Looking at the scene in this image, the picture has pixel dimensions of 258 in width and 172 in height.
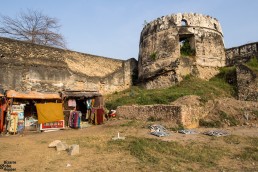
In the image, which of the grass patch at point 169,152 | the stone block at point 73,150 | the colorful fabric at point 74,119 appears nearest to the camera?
the grass patch at point 169,152

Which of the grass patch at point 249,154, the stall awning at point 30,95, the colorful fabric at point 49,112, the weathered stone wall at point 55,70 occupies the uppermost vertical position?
the weathered stone wall at point 55,70

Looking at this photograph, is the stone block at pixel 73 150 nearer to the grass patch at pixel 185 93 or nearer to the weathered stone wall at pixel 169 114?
the weathered stone wall at pixel 169 114

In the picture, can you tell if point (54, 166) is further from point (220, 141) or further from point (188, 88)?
point (188, 88)

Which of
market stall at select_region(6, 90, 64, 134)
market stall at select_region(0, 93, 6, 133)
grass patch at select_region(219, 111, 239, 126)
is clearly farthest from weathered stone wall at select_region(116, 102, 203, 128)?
market stall at select_region(0, 93, 6, 133)

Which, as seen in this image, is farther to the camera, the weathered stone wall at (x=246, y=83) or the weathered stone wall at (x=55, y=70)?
the weathered stone wall at (x=246, y=83)

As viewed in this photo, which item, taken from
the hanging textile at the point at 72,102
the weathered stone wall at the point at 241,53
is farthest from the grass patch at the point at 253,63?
the hanging textile at the point at 72,102

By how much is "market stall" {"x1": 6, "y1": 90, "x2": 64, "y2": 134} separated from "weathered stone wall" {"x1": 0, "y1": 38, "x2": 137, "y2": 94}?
79.4 inches

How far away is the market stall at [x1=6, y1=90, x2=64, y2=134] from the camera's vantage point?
8.98 m

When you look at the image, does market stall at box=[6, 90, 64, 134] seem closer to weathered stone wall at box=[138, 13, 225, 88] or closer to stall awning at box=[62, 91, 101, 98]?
stall awning at box=[62, 91, 101, 98]

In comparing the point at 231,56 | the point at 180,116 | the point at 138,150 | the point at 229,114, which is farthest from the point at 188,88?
the point at 138,150

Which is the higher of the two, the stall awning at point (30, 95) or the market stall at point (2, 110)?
the stall awning at point (30, 95)

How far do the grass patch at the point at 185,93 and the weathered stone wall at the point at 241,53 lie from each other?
223 cm

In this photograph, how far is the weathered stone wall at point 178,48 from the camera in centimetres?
1416

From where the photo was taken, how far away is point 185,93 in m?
11.1
